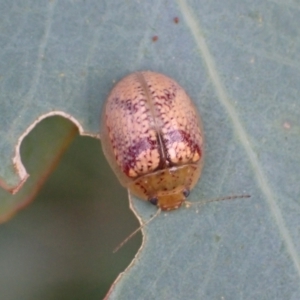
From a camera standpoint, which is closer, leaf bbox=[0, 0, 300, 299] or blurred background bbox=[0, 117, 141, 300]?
leaf bbox=[0, 0, 300, 299]

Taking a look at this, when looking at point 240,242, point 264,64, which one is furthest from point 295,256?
point 264,64

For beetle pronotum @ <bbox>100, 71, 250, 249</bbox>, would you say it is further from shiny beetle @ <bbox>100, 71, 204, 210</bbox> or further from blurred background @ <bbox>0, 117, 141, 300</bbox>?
blurred background @ <bbox>0, 117, 141, 300</bbox>

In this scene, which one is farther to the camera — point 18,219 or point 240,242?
point 18,219

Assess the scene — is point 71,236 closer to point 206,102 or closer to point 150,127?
point 150,127

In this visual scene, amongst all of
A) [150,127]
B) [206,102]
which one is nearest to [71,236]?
[150,127]

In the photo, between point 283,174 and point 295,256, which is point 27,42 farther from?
point 295,256

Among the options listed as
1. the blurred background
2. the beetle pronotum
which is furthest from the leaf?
the blurred background

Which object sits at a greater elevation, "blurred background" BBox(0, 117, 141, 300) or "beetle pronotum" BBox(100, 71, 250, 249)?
"beetle pronotum" BBox(100, 71, 250, 249)
